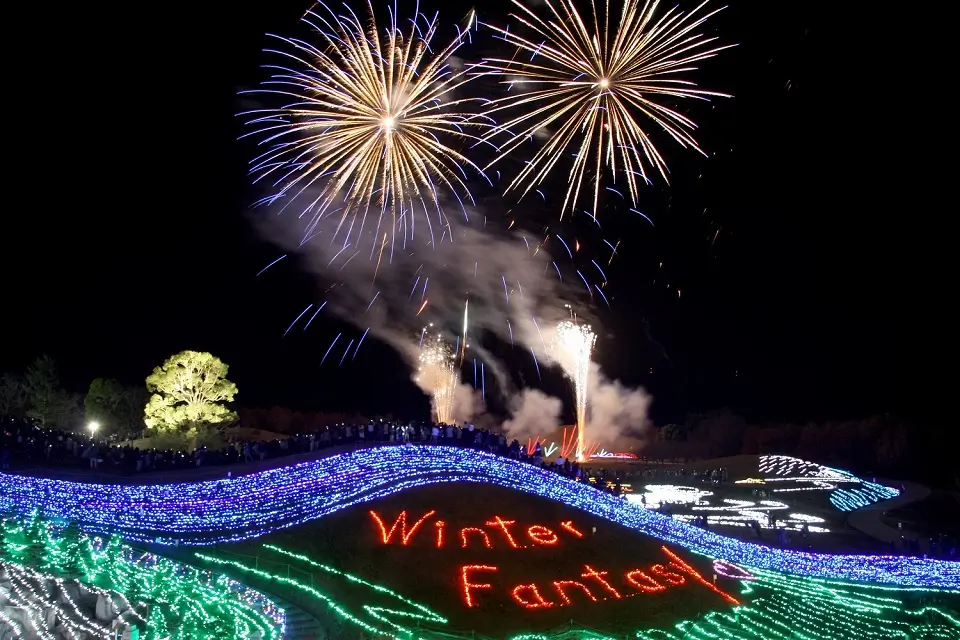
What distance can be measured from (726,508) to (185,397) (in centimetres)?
2447

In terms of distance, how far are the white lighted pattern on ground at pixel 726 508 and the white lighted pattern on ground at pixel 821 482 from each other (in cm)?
374

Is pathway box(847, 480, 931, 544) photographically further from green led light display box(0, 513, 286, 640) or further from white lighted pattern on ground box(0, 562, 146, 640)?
white lighted pattern on ground box(0, 562, 146, 640)

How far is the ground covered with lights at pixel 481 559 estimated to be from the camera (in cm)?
1548

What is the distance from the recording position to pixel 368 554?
16.9m

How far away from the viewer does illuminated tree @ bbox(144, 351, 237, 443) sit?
3509 centimetres

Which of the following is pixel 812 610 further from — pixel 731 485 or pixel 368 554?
pixel 731 485

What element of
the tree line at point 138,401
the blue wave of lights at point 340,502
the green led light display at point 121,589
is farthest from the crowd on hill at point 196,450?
the tree line at point 138,401

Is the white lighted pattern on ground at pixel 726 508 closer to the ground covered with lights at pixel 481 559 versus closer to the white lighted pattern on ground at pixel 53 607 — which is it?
the ground covered with lights at pixel 481 559

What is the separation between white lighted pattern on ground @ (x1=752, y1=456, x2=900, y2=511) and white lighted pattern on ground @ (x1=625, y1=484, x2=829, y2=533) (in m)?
3.74

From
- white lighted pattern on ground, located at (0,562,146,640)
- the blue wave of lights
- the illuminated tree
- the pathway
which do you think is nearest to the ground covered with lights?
the blue wave of lights

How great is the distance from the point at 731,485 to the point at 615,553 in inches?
747

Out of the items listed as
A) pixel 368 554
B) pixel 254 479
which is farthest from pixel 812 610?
pixel 254 479

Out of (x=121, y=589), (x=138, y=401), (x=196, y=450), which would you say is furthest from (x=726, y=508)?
(x=138, y=401)

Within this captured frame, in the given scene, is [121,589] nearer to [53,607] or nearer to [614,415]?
[53,607]
